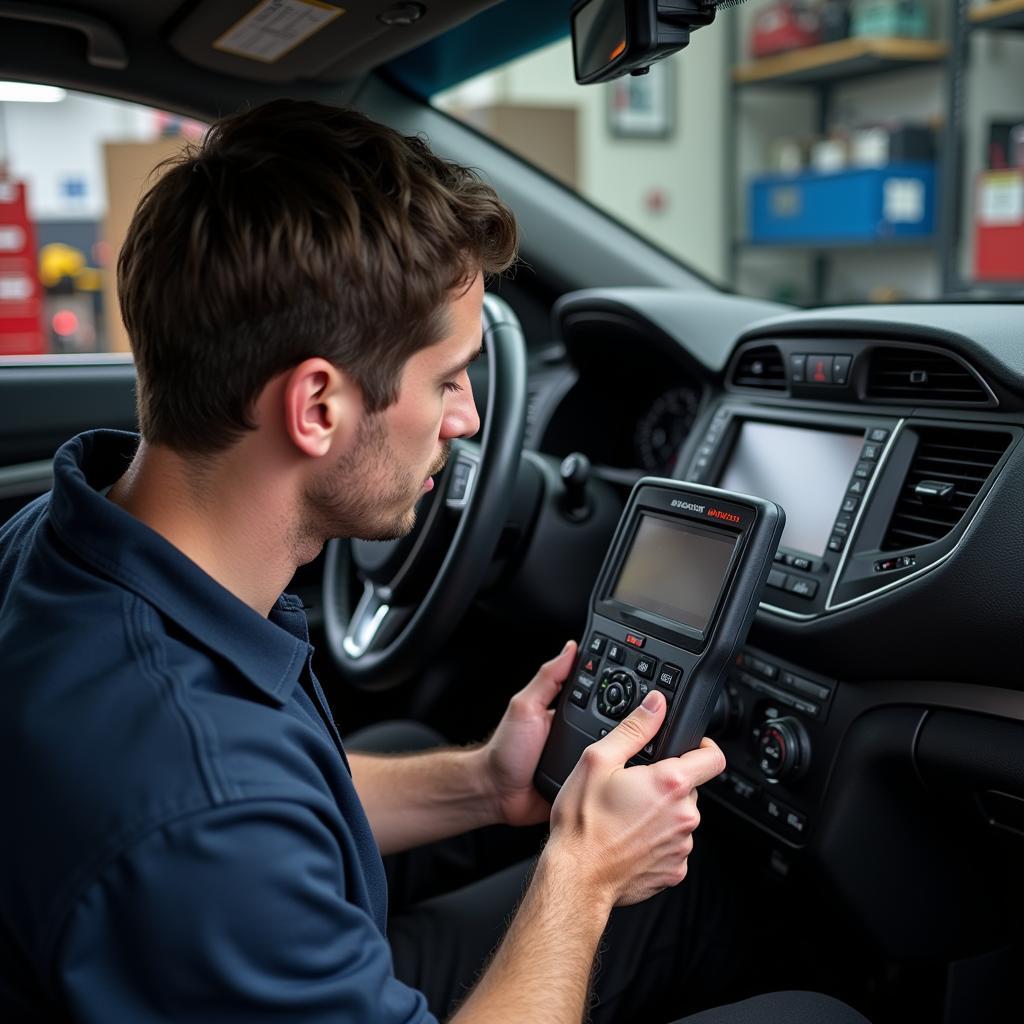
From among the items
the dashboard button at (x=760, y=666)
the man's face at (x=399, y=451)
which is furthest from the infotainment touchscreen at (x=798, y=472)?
the man's face at (x=399, y=451)

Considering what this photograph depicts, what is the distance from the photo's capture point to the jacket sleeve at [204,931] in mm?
525

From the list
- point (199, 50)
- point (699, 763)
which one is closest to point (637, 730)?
point (699, 763)

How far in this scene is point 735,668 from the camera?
1188mm

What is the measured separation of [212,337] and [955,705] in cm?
69

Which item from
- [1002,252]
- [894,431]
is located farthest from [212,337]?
[1002,252]

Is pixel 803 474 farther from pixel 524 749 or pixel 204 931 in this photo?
pixel 204 931

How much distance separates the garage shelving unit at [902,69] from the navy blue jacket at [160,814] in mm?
3089

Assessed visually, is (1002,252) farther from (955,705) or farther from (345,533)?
(345,533)

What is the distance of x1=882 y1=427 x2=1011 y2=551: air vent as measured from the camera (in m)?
1.00

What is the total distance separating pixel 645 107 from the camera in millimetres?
5145

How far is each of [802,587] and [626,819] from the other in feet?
1.25

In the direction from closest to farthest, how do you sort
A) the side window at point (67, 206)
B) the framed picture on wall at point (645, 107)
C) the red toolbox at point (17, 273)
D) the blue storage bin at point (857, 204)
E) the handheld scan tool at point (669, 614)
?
1. the handheld scan tool at point (669, 614)
2. the side window at point (67, 206)
3. the red toolbox at point (17, 273)
4. the blue storage bin at point (857, 204)
5. the framed picture on wall at point (645, 107)

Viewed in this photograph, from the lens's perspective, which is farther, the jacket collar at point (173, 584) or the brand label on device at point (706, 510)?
the brand label on device at point (706, 510)

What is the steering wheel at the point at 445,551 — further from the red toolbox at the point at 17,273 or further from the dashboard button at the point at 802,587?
the red toolbox at the point at 17,273
